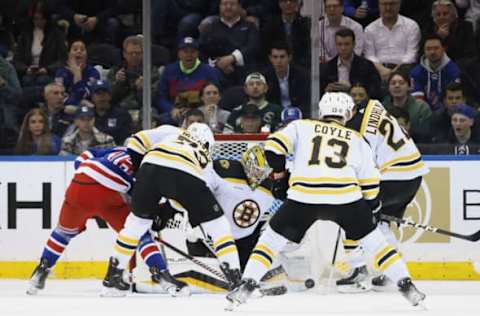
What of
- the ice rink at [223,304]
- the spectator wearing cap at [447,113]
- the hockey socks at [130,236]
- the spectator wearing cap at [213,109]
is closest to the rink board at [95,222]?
the spectator wearing cap at [447,113]

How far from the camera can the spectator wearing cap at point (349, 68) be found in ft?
29.6

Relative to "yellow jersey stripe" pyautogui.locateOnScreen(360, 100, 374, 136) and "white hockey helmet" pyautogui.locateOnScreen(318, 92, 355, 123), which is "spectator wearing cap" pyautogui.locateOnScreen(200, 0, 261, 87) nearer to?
"yellow jersey stripe" pyautogui.locateOnScreen(360, 100, 374, 136)

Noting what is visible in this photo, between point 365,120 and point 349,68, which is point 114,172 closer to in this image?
point 365,120

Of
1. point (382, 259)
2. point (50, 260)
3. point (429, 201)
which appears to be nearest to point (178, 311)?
point (382, 259)

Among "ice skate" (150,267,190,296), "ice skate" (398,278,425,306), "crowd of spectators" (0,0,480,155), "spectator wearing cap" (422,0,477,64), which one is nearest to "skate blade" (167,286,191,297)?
"ice skate" (150,267,190,296)

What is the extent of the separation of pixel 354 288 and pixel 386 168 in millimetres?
749

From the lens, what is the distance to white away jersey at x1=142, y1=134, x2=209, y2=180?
7191mm

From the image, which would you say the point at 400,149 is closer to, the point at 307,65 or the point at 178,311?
the point at 307,65

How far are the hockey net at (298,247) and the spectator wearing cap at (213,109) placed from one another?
532mm

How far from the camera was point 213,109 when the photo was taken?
29.6ft

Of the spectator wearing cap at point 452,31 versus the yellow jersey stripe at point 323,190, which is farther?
the spectator wearing cap at point 452,31

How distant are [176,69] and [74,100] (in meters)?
0.74

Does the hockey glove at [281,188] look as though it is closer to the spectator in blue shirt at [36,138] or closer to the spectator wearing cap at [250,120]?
the spectator wearing cap at [250,120]

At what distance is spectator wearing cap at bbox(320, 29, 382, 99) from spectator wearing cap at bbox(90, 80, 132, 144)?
137 cm
